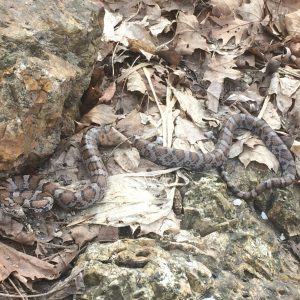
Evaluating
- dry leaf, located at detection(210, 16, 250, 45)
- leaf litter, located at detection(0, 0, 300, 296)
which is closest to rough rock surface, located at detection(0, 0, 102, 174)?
leaf litter, located at detection(0, 0, 300, 296)

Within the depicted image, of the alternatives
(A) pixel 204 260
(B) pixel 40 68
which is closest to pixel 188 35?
(B) pixel 40 68

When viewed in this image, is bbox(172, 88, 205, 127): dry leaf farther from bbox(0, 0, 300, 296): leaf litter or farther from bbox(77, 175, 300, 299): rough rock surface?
bbox(77, 175, 300, 299): rough rock surface

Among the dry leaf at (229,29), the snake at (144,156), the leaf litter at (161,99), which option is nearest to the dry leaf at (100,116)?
the leaf litter at (161,99)

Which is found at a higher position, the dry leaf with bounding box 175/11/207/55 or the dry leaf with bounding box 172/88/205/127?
the dry leaf with bounding box 175/11/207/55

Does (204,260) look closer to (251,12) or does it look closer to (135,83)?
(135,83)

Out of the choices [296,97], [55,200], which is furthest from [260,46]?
[55,200]

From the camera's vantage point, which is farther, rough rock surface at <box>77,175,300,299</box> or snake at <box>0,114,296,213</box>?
snake at <box>0,114,296,213</box>

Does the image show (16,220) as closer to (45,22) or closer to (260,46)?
(45,22)
